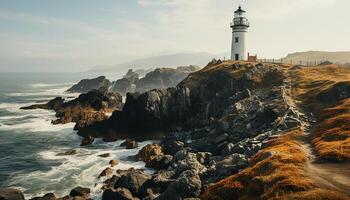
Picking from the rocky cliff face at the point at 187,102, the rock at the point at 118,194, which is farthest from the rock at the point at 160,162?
the rocky cliff face at the point at 187,102

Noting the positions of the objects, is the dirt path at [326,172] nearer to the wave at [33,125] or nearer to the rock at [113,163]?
the rock at [113,163]

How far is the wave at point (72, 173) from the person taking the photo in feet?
140

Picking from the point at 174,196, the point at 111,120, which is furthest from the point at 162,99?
the point at 174,196

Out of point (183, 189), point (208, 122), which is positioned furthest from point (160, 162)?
point (183, 189)

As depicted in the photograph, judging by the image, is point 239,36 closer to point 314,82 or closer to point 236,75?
point 236,75

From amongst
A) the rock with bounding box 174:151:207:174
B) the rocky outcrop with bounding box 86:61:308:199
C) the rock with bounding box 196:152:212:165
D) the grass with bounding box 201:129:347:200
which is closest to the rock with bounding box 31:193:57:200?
the rocky outcrop with bounding box 86:61:308:199

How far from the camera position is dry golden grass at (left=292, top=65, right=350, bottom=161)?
33.0 meters

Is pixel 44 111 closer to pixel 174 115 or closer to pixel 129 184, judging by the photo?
pixel 174 115

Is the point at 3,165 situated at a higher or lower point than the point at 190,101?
lower

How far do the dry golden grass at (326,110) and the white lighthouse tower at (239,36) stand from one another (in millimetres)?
20957

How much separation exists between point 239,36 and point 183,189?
62526mm

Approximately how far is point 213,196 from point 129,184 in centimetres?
1233

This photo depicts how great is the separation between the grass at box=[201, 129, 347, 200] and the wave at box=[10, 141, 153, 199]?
1633cm

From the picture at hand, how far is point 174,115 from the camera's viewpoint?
70.6m
